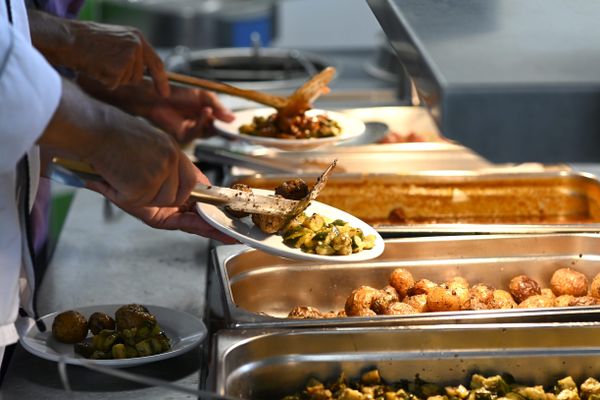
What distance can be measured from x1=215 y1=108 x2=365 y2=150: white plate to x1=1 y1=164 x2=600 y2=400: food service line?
0.39 meters

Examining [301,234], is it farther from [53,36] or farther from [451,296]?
[53,36]

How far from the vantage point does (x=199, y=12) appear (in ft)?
19.7

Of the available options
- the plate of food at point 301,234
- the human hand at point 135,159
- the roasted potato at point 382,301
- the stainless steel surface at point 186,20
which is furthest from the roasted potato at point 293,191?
the stainless steel surface at point 186,20

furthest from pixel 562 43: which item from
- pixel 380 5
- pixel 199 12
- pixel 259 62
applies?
pixel 199 12

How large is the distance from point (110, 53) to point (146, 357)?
3.23 ft

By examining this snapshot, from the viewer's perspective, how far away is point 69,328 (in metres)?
1.84

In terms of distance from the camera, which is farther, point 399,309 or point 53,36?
point 53,36

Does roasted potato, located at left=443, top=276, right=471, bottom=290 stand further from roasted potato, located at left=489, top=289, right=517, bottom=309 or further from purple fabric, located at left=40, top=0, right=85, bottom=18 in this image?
purple fabric, located at left=40, top=0, right=85, bottom=18

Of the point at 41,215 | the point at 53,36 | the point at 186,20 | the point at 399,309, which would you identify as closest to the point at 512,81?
the point at 399,309

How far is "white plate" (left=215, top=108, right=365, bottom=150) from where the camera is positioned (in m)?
2.79

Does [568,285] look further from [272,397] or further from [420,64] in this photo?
[420,64]

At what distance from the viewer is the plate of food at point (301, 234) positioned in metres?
1.82

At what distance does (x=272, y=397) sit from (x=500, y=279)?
0.76 m

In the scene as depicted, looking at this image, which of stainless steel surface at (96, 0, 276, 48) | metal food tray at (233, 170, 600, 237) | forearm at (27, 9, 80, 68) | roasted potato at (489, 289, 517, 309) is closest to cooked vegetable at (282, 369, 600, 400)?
roasted potato at (489, 289, 517, 309)
